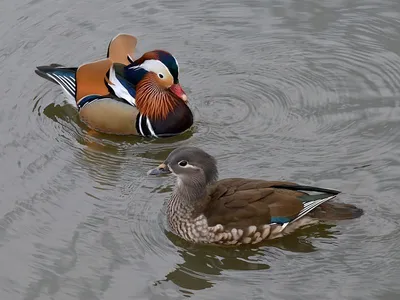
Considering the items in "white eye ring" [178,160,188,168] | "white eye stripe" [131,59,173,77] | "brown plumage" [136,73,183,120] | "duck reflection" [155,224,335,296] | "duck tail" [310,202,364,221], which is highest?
"white eye stripe" [131,59,173,77]

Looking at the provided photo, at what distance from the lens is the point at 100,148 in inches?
341

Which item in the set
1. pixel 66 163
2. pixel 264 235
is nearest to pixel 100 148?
pixel 66 163

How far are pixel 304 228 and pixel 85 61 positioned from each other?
338cm

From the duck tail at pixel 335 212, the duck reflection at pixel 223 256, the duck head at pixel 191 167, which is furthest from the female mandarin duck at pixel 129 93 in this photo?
the duck tail at pixel 335 212

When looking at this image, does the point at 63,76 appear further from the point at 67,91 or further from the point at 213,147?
the point at 213,147

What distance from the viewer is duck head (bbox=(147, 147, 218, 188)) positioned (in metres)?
7.34

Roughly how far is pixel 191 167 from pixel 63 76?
7.66 feet

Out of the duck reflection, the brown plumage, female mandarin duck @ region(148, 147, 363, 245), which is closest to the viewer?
the duck reflection

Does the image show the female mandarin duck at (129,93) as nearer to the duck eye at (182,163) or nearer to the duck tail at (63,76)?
the duck tail at (63,76)

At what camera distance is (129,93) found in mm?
9094

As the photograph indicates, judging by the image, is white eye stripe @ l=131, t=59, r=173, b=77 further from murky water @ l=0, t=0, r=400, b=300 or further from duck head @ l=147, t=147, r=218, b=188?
duck head @ l=147, t=147, r=218, b=188

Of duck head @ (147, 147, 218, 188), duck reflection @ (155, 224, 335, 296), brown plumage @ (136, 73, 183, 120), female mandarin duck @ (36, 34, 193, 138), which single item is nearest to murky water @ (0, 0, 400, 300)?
duck reflection @ (155, 224, 335, 296)

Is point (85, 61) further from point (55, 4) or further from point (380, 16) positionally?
point (380, 16)

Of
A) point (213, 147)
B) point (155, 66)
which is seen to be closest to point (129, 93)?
point (155, 66)
